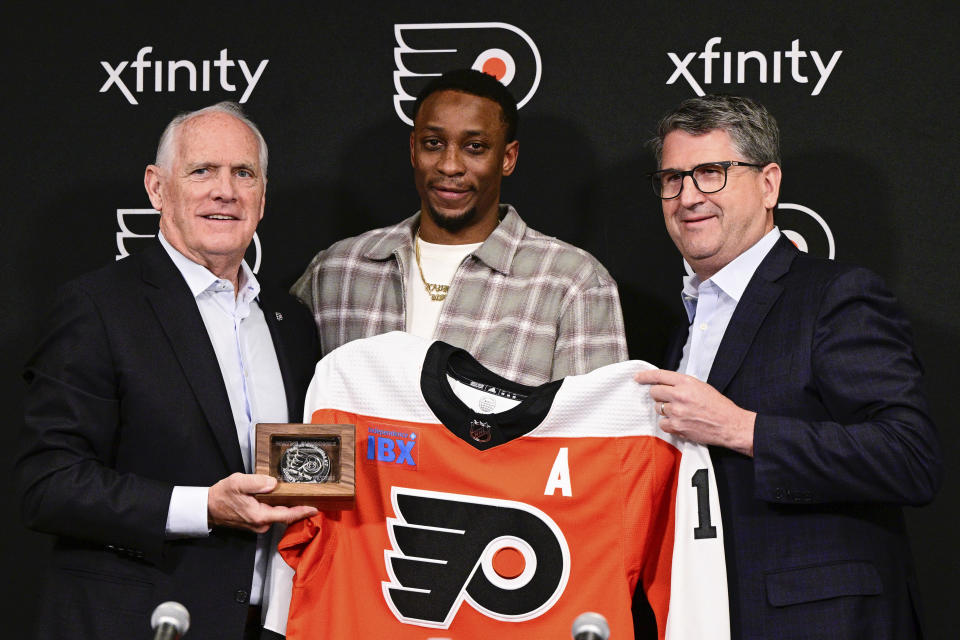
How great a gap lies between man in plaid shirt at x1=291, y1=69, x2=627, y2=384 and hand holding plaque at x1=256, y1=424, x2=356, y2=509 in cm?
64

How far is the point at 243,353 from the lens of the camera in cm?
253

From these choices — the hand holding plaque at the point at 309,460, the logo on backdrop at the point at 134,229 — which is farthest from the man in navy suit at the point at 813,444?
the logo on backdrop at the point at 134,229

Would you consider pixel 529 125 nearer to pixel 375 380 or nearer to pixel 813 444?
pixel 375 380

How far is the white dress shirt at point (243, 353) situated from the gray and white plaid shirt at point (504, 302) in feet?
1.13

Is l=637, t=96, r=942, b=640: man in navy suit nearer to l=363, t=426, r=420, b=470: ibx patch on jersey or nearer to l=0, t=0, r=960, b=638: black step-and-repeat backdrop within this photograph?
l=363, t=426, r=420, b=470: ibx patch on jersey

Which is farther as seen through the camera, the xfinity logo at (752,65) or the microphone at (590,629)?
the xfinity logo at (752,65)

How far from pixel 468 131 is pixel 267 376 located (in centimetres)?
82

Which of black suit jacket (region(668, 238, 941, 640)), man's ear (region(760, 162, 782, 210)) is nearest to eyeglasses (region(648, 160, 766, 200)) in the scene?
man's ear (region(760, 162, 782, 210))

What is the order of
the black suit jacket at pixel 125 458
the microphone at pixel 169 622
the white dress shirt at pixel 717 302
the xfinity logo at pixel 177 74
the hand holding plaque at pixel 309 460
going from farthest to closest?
the xfinity logo at pixel 177 74 < the white dress shirt at pixel 717 302 < the black suit jacket at pixel 125 458 < the hand holding plaque at pixel 309 460 < the microphone at pixel 169 622

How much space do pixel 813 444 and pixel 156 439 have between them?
1377mm

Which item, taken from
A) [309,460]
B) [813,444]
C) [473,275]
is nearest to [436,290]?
[473,275]

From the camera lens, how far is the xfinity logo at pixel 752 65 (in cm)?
319

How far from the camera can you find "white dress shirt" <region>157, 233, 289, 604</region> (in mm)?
2457

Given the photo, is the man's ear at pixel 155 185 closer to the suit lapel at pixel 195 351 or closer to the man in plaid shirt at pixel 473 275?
the suit lapel at pixel 195 351
